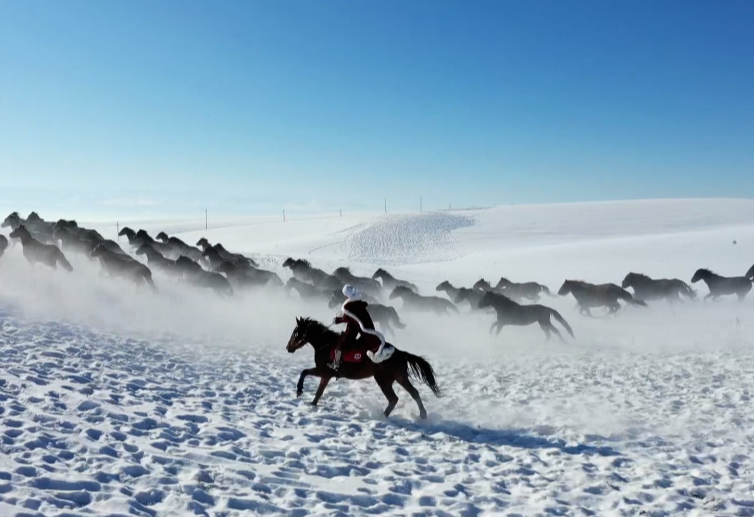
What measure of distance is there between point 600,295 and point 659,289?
3.56 metres

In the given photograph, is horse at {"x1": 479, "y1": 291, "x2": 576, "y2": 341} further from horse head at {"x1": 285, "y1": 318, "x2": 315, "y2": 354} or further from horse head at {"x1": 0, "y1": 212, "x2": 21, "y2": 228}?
horse head at {"x1": 0, "y1": 212, "x2": 21, "y2": 228}

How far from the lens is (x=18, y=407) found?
7750mm

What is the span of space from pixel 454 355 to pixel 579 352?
3.64 metres

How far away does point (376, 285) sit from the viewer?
2580 cm

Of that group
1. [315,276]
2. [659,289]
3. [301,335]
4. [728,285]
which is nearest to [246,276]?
[315,276]

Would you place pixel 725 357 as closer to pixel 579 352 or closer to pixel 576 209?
pixel 579 352

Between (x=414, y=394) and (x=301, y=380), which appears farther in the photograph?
(x=301, y=380)

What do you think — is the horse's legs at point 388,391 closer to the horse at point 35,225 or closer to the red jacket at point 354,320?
the red jacket at point 354,320

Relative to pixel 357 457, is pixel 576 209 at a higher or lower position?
higher

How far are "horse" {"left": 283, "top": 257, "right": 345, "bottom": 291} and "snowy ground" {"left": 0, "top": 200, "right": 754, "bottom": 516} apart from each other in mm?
3949

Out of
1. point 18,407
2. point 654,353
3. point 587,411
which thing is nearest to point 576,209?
point 654,353

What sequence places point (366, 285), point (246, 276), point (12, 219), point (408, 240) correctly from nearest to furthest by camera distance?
1. point (246, 276)
2. point (366, 285)
3. point (12, 219)
4. point (408, 240)

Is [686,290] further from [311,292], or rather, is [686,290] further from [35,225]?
[35,225]

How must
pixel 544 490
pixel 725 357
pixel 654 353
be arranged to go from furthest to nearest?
pixel 654 353
pixel 725 357
pixel 544 490
